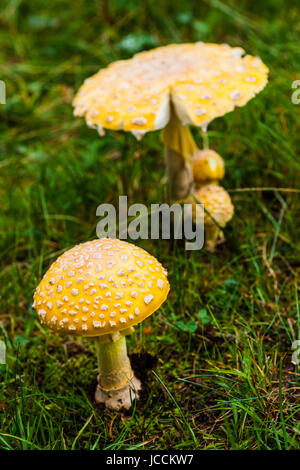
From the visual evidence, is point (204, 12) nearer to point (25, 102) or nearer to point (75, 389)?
point (25, 102)

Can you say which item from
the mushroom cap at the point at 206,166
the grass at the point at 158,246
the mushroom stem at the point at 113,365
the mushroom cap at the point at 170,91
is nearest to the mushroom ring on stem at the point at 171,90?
the mushroom cap at the point at 170,91

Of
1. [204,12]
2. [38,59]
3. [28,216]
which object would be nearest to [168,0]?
[204,12]

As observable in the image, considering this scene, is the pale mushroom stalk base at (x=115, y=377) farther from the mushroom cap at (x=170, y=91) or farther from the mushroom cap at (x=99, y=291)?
the mushroom cap at (x=170, y=91)

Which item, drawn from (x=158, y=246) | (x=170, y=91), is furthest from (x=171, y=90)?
(x=158, y=246)

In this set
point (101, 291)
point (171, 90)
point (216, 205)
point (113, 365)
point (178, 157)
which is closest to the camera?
point (101, 291)

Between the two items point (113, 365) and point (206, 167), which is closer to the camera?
point (113, 365)

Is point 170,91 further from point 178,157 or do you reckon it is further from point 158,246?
point 158,246

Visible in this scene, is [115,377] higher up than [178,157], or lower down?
lower down
